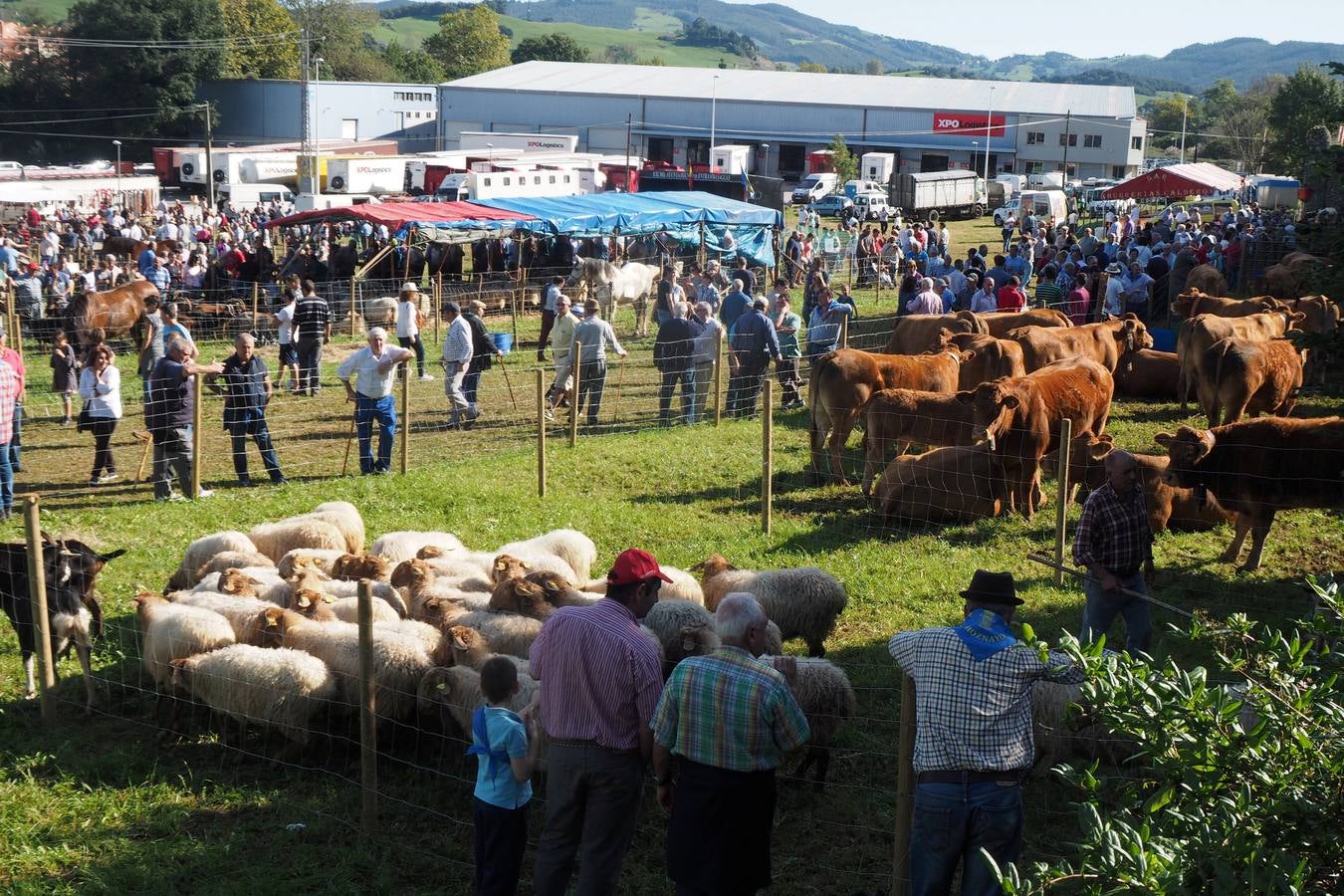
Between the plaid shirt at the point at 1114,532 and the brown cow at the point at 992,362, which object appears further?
the brown cow at the point at 992,362

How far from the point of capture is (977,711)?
4.72 meters

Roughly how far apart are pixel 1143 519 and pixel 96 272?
78.2 ft

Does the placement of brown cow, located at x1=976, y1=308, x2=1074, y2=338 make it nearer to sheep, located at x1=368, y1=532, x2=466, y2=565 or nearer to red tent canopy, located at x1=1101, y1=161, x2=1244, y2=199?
sheep, located at x1=368, y1=532, x2=466, y2=565

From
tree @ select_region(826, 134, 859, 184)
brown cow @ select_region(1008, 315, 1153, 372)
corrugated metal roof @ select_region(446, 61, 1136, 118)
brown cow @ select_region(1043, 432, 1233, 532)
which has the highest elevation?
corrugated metal roof @ select_region(446, 61, 1136, 118)

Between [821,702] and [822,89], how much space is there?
80014mm

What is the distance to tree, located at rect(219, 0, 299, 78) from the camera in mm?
88688

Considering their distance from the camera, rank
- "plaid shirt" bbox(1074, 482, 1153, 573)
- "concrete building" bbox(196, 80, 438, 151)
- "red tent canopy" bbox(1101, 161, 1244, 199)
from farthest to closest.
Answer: "concrete building" bbox(196, 80, 438, 151) < "red tent canopy" bbox(1101, 161, 1244, 199) < "plaid shirt" bbox(1074, 482, 1153, 573)

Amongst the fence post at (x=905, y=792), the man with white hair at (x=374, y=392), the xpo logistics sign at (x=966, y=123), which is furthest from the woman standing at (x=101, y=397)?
the xpo logistics sign at (x=966, y=123)

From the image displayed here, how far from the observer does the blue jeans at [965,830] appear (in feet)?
15.6

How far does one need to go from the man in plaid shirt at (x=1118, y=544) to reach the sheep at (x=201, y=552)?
245 inches

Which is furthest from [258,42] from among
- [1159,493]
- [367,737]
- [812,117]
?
[367,737]

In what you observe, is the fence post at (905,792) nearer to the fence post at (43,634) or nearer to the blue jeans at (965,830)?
the blue jeans at (965,830)

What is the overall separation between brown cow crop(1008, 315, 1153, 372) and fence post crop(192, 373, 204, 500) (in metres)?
9.77

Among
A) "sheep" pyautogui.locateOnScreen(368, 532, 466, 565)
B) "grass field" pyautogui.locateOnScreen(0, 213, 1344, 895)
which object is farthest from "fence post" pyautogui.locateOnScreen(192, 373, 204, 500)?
"sheep" pyautogui.locateOnScreen(368, 532, 466, 565)
